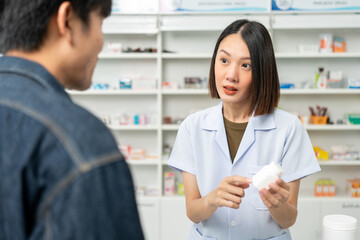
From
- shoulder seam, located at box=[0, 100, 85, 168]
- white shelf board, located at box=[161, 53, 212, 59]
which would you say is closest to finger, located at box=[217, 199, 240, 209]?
shoulder seam, located at box=[0, 100, 85, 168]

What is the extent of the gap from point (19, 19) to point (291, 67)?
3651 millimetres

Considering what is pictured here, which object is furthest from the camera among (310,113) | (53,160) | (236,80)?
(310,113)

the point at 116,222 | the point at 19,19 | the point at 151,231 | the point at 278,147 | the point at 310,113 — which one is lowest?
the point at 151,231

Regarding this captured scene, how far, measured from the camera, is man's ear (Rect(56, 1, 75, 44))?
56 centimetres

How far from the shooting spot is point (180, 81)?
3.98 meters

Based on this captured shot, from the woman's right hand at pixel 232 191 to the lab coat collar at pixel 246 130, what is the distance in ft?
0.75

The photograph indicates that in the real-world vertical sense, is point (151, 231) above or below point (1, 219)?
below

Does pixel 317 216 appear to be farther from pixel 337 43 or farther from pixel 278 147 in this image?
pixel 278 147

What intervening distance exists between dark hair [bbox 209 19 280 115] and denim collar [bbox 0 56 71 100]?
0.90m

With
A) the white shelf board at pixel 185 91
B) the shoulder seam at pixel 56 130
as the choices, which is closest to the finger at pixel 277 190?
the shoulder seam at pixel 56 130

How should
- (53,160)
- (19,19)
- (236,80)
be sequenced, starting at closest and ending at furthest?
(53,160), (19,19), (236,80)

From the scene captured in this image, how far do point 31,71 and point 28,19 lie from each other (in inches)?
3.3

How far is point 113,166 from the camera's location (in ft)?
1.61

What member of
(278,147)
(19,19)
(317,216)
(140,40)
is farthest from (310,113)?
(19,19)
